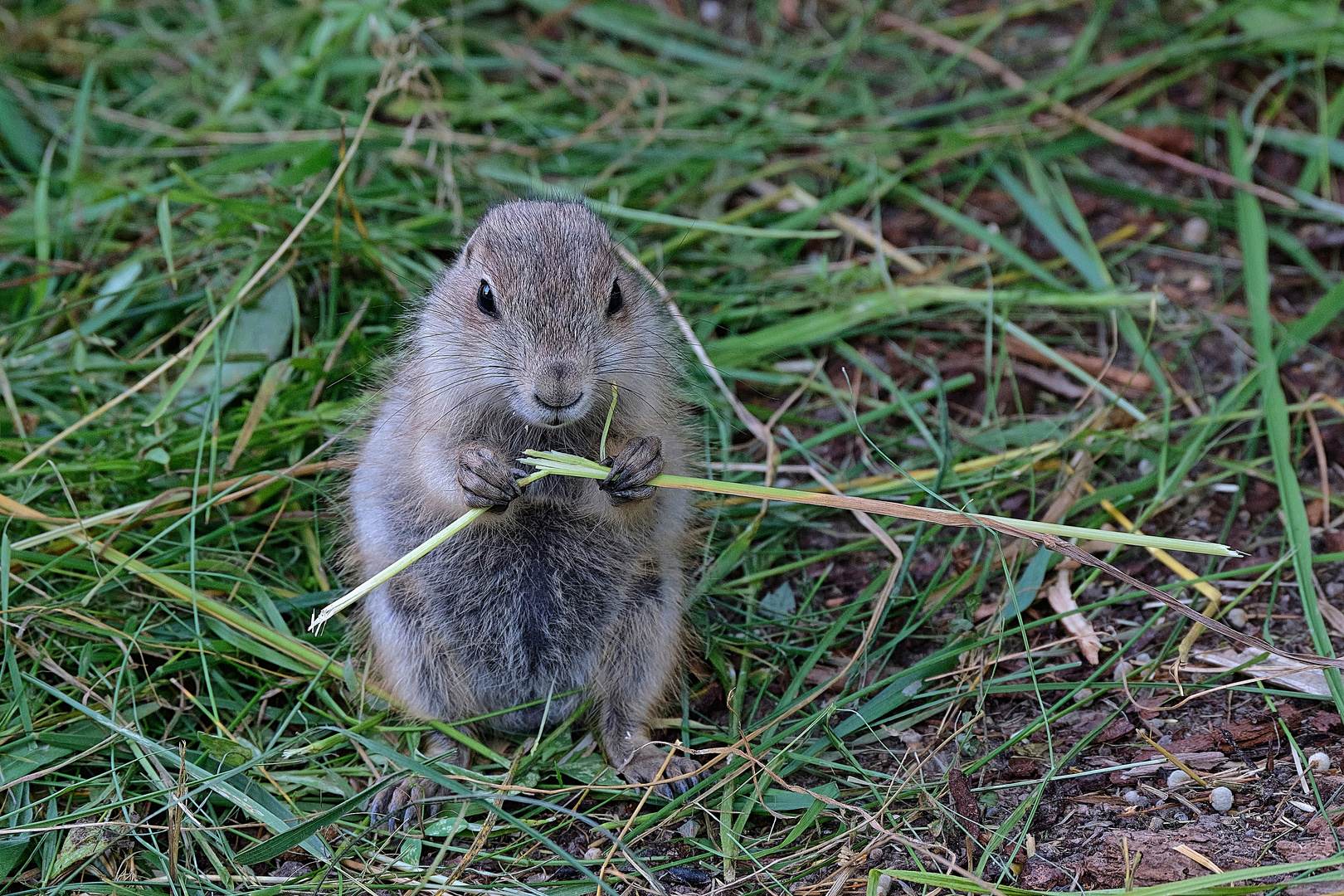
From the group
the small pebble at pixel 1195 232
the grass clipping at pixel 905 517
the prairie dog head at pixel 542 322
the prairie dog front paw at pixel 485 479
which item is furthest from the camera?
the small pebble at pixel 1195 232

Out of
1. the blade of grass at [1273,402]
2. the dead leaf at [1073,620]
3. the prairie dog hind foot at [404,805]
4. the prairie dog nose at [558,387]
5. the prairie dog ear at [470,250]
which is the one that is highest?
the prairie dog ear at [470,250]

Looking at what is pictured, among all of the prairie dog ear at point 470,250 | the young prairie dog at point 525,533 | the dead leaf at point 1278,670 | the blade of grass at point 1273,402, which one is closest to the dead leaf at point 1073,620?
the dead leaf at point 1278,670

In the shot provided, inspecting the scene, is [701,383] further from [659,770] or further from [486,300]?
[659,770]

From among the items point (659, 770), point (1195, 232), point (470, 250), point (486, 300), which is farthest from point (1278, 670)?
point (470, 250)

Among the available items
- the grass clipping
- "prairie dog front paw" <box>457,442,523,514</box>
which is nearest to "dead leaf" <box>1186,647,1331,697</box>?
the grass clipping

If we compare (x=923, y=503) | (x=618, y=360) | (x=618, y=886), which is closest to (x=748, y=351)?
(x=923, y=503)

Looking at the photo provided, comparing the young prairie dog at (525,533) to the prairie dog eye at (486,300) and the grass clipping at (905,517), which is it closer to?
the prairie dog eye at (486,300)

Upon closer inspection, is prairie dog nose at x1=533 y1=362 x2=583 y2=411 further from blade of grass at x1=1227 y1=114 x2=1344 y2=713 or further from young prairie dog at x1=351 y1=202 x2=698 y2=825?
blade of grass at x1=1227 y1=114 x2=1344 y2=713

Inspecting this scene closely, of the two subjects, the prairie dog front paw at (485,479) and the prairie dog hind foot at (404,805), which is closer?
the prairie dog front paw at (485,479)
